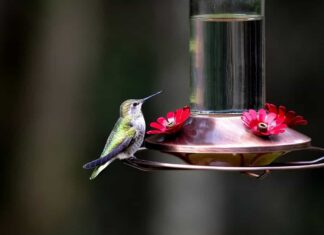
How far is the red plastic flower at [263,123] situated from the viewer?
3.90m

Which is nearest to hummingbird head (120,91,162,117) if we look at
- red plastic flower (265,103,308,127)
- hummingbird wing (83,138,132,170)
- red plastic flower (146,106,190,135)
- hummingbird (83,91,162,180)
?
hummingbird (83,91,162,180)

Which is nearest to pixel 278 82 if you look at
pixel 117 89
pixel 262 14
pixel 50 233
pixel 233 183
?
pixel 233 183

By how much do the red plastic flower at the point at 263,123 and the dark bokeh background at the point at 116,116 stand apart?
450cm

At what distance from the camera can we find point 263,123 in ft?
12.9

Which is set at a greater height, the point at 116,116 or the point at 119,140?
the point at 119,140

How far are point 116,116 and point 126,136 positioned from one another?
414 cm

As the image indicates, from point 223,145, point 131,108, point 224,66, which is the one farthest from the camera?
point 131,108

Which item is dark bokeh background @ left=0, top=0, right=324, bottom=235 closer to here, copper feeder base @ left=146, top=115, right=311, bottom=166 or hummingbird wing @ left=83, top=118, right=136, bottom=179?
hummingbird wing @ left=83, top=118, right=136, bottom=179

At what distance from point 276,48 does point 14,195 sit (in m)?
3.28

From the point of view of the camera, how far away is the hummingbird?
4.45 meters

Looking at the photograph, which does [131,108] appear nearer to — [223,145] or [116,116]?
[223,145]

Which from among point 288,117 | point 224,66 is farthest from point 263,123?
point 224,66

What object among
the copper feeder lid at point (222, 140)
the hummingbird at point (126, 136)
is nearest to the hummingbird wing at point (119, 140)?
the hummingbird at point (126, 136)

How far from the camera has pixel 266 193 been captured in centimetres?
916
